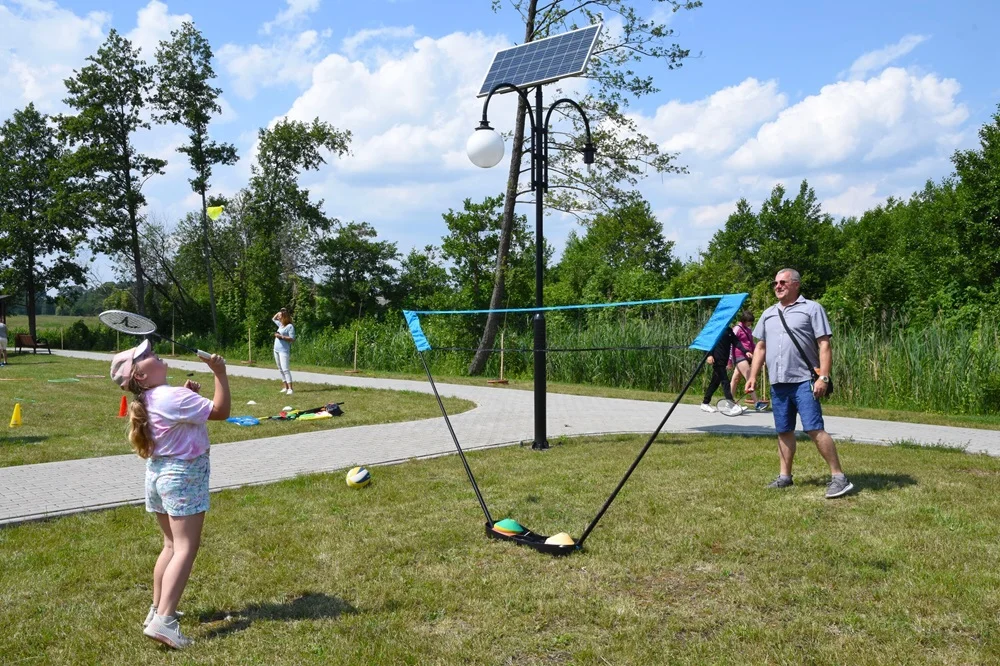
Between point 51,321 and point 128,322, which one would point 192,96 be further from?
point 128,322

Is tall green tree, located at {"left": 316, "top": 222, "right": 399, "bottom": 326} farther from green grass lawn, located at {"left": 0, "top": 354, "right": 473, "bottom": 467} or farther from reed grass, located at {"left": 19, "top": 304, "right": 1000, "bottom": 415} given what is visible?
green grass lawn, located at {"left": 0, "top": 354, "right": 473, "bottom": 467}

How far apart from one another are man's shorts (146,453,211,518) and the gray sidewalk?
2839 millimetres

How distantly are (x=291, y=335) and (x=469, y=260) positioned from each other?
39.0 feet

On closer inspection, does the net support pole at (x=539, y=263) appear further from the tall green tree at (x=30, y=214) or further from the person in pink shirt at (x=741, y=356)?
the tall green tree at (x=30, y=214)

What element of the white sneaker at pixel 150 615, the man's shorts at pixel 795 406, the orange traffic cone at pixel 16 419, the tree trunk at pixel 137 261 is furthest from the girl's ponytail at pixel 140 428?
the tree trunk at pixel 137 261

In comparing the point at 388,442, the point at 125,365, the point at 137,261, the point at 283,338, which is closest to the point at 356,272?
the point at 137,261

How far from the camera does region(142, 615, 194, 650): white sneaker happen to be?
151 inches

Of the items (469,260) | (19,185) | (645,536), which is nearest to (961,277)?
(469,260)

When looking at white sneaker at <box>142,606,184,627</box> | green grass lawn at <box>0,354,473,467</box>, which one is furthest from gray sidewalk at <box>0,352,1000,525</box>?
white sneaker at <box>142,606,184,627</box>

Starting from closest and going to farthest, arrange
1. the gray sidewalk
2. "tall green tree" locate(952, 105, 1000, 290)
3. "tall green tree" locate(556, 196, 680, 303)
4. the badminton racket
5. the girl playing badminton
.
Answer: the girl playing badminton → the badminton racket → the gray sidewalk → "tall green tree" locate(556, 196, 680, 303) → "tall green tree" locate(952, 105, 1000, 290)

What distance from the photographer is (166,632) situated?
12.6 feet

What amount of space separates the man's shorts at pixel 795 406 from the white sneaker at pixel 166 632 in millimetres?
4823

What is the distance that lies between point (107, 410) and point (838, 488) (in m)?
11.2

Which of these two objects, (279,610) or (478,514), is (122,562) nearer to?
(279,610)
